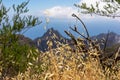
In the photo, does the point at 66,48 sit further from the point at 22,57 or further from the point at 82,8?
the point at 82,8

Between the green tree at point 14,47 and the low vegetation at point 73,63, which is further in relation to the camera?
the green tree at point 14,47

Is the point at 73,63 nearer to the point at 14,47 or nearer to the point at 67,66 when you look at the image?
the point at 67,66

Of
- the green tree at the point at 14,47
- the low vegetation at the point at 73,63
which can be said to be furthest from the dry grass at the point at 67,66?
the green tree at the point at 14,47

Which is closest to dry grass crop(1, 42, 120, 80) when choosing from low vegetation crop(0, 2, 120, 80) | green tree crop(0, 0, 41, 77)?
low vegetation crop(0, 2, 120, 80)

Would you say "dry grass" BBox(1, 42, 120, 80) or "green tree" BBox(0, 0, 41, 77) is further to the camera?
"green tree" BBox(0, 0, 41, 77)

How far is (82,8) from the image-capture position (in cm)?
1541

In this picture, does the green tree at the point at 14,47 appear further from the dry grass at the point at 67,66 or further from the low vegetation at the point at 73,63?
the dry grass at the point at 67,66

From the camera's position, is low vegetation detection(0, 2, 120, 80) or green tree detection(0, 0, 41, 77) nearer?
low vegetation detection(0, 2, 120, 80)

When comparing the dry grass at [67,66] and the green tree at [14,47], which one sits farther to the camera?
the green tree at [14,47]

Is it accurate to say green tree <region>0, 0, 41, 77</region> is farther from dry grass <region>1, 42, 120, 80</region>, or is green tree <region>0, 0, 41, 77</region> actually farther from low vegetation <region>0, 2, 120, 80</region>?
dry grass <region>1, 42, 120, 80</region>

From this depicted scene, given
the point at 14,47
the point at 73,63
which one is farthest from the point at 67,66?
the point at 14,47

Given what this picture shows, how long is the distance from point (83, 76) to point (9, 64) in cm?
900

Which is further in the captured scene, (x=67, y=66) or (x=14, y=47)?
(x=14, y=47)

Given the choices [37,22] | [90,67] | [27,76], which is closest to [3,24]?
[37,22]
